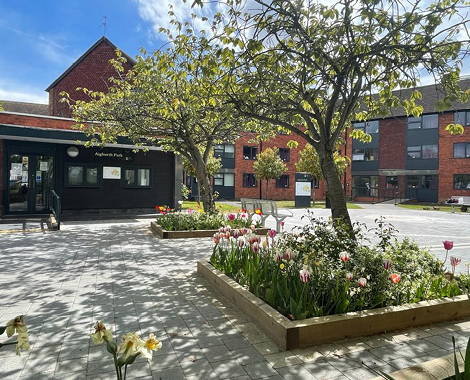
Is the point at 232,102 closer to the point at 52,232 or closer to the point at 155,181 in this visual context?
the point at 52,232

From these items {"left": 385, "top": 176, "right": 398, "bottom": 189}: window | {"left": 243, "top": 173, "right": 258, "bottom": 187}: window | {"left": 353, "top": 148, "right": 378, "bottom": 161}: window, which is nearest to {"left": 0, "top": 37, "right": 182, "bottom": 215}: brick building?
{"left": 243, "top": 173, "right": 258, "bottom": 187}: window

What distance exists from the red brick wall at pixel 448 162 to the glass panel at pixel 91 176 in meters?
32.4

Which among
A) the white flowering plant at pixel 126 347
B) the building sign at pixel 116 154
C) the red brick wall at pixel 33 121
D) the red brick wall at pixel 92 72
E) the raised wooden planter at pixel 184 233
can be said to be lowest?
the raised wooden planter at pixel 184 233

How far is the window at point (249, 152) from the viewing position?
39781 millimetres

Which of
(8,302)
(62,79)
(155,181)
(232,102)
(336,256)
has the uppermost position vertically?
(62,79)

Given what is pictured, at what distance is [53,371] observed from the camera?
291 centimetres

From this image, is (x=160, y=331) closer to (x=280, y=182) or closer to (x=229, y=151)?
(x=229, y=151)

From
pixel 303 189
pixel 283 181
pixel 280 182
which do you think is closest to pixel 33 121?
pixel 303 189

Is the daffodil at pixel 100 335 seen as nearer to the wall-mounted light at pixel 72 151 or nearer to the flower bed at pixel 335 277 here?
the flower bed at pixel 335 277

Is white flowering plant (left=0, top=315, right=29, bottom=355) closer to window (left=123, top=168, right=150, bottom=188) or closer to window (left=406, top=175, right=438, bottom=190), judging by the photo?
window (left=123, top=168, right=150, bottom=188)

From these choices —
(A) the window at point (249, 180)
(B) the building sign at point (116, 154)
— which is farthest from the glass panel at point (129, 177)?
(A) the window at point (249, 180)

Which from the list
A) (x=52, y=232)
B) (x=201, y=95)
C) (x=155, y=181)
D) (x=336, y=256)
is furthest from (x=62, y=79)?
(x=336, y=256)

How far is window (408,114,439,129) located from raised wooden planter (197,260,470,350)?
121 ft

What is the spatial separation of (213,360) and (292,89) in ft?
16.0
